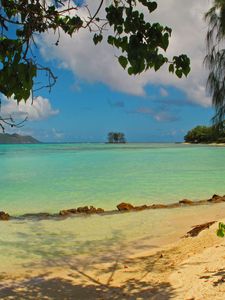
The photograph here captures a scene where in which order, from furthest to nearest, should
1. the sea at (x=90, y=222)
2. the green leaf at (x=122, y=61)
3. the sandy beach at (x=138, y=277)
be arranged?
the sea at (x=90, y=222) < the sandy beach at (x=138, y=277) < the green leaf at (x=122, y=61)

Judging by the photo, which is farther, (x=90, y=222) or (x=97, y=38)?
(x=90, y=222)

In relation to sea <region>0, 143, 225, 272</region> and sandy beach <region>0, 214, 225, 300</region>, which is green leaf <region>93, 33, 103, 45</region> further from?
sea <region>0, 143, 225, 272</region>

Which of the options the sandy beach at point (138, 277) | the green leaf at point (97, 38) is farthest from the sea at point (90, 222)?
the green leaf at point (97, 38)

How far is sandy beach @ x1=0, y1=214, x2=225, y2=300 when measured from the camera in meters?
4.31

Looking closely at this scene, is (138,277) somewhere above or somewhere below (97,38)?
below

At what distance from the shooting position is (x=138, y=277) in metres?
5.01

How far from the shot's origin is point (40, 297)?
180 inches

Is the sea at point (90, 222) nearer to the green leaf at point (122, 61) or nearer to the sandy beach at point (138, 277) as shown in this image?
the sandy beach at point (138, 277)

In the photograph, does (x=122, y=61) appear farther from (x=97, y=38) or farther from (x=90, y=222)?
(x=90, y=222)

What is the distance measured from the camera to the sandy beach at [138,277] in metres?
4.31

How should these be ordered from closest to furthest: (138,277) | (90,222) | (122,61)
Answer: (122,61) < (138,277) < (90,222)

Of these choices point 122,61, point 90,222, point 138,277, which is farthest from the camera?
point 90,222

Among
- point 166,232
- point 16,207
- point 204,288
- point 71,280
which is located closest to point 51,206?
point 16,207

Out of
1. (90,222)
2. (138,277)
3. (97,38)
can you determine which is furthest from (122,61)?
(90,222)
